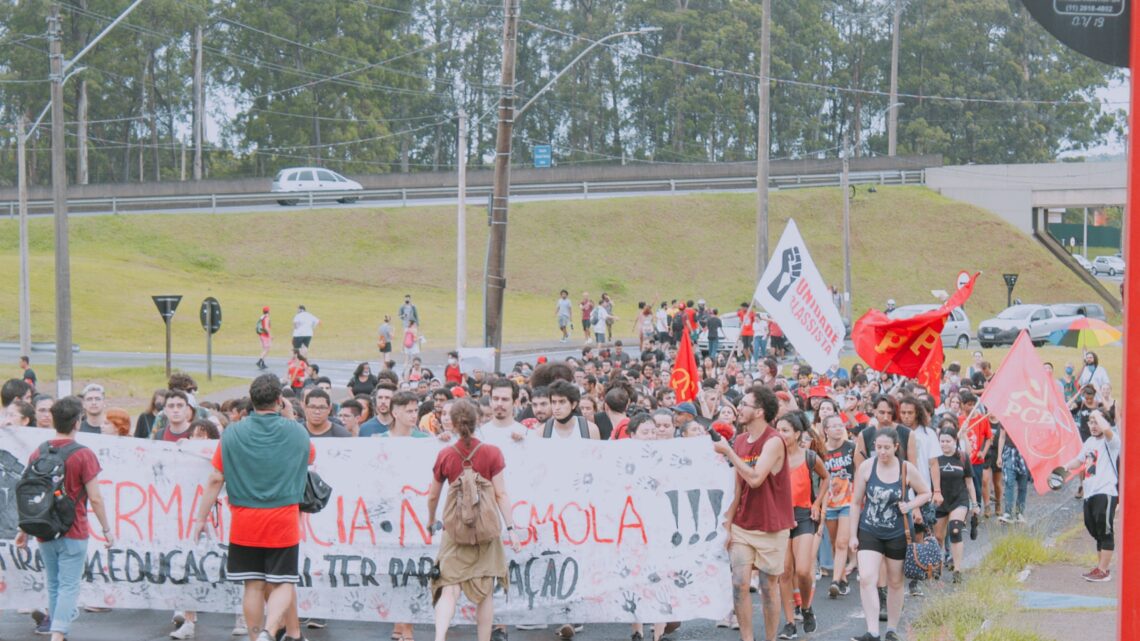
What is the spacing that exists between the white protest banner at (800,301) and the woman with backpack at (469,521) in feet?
24.1

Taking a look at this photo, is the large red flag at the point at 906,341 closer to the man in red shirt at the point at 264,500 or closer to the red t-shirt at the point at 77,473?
the man in red shirt at the point at 264,500

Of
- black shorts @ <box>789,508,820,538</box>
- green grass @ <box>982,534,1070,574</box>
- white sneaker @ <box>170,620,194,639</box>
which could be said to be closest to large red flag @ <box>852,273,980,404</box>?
green grass @ <box>982,534,1070,574</box>

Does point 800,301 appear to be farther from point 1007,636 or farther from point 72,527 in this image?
point 72,527

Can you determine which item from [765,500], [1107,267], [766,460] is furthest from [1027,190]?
[766,460]

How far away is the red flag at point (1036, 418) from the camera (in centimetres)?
1228

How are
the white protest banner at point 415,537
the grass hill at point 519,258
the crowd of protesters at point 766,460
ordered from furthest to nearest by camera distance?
the grass hill at point 519,258 < the white protest banner at point 415,537 < the crowd of protesters at point 766,460

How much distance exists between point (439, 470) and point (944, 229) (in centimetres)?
5023

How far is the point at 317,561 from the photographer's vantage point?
9383mm

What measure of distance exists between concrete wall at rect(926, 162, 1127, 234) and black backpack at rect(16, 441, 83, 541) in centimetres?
5327

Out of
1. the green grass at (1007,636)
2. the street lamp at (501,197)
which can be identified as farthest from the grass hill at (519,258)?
the green grass at (1007,636)

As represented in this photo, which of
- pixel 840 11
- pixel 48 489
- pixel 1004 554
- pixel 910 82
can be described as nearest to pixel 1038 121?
pixel 910 82

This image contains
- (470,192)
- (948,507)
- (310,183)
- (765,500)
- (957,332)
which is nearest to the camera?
(765,500)

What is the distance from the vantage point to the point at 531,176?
57.5m

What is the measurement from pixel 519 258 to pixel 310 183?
954 centimetres
